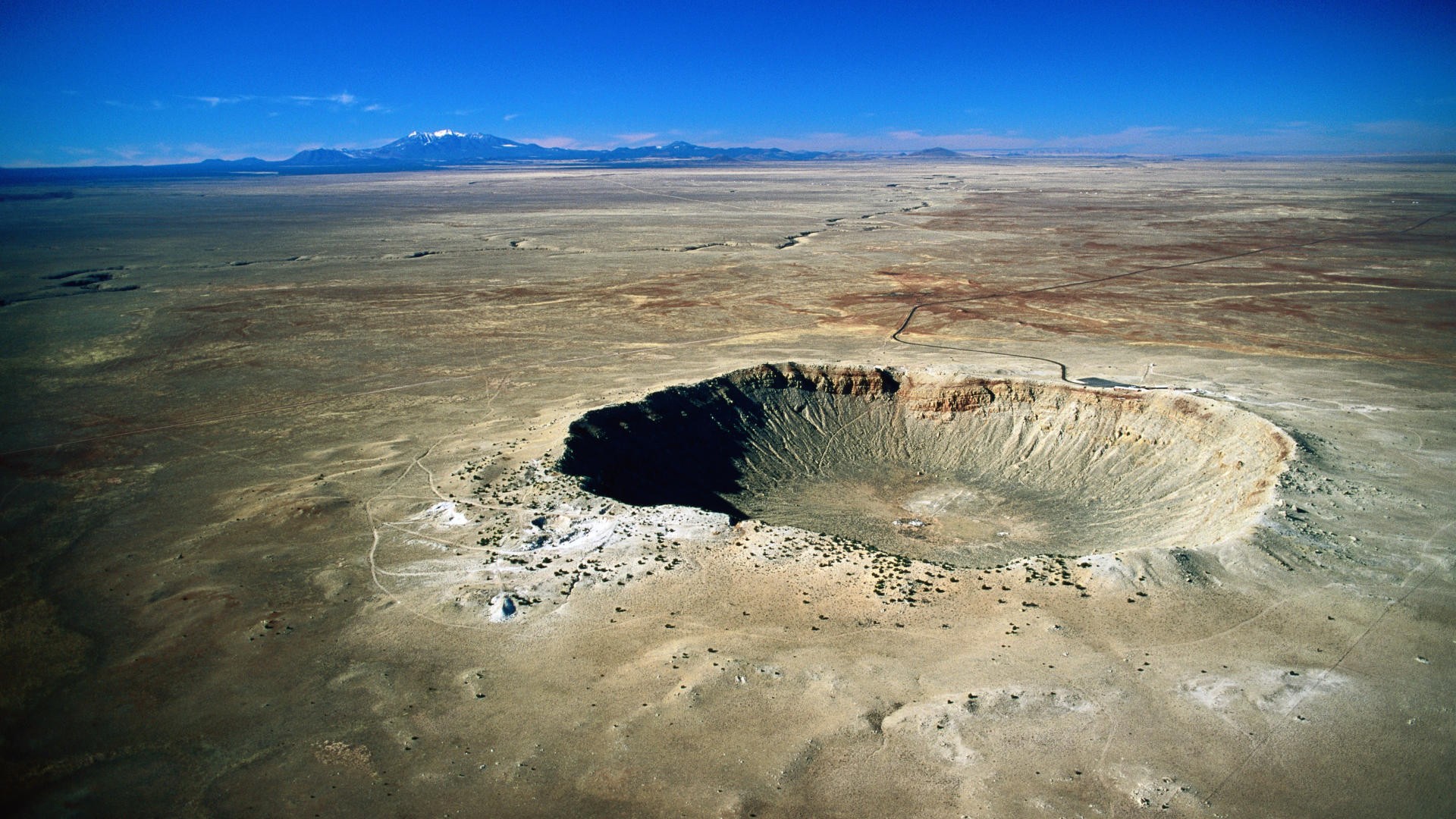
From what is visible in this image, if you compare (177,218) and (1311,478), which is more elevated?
(177,218)

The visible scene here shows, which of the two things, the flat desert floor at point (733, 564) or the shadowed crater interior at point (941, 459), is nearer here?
the flat desert floor at point (733, 564)

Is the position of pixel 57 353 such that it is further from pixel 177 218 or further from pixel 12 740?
pixel 177 218

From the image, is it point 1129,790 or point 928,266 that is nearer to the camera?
point 1129,790

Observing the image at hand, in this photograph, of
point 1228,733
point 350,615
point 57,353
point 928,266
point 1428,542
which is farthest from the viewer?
point 928,266

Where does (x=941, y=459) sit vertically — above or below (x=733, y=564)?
below

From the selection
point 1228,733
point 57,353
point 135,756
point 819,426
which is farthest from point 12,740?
point 57,353
